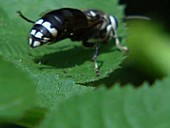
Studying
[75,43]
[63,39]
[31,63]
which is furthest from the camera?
[75,43]

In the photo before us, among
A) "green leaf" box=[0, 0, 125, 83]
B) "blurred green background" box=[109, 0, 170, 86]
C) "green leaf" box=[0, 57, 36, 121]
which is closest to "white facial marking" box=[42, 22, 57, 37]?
"green leaf" box=[0, 0, 125, 83]

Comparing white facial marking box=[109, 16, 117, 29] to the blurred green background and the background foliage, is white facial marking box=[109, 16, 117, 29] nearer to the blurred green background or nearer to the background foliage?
the background foliage

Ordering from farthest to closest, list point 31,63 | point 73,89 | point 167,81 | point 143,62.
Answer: point 143,62, point 31,63, point 73,89, point 167,81

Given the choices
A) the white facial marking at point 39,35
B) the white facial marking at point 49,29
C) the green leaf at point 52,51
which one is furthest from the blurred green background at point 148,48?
the white facial marking at point 39,35

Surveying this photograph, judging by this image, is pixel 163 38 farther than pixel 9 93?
Yes

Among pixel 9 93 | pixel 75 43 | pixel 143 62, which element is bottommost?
pixel 143 62

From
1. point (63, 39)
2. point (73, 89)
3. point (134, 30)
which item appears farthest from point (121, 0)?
point (73, 89)

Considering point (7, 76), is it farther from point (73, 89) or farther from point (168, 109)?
point (73, 89)
